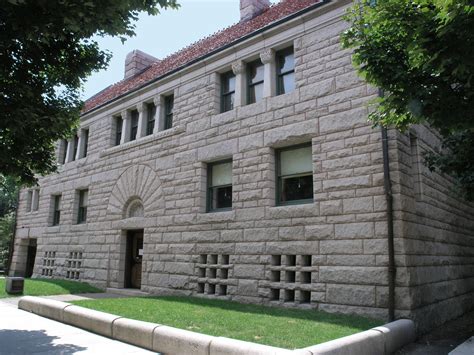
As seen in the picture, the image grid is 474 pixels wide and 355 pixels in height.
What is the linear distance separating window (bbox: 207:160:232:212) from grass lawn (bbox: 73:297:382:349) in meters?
2.97

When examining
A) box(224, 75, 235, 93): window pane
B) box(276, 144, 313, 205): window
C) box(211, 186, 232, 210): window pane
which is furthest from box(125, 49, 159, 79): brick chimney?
box(276, 144, 313, 205): window

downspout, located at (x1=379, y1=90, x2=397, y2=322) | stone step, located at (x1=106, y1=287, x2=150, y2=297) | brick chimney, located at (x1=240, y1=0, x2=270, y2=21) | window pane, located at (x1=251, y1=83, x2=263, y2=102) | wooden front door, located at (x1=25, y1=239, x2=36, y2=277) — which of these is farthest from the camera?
wooden front door, located at (x1=25, y1=239, x2=36, y2=277)

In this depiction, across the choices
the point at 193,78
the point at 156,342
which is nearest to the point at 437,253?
the point at 156,342

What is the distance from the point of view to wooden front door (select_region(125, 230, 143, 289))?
14188 millimetres

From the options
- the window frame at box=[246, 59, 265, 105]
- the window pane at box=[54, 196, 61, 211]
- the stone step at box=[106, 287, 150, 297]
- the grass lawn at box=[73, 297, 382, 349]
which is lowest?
the stone step at box=[106, 287, 150, 297]

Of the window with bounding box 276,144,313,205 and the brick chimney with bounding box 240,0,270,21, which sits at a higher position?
the brick chimney with bounding box 240,0,270,21

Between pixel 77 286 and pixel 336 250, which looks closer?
pixel 336 250

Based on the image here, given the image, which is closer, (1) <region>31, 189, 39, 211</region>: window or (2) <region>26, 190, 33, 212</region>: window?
(1) <region>31, 189, 39, 211</region>: window

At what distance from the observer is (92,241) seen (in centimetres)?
1561

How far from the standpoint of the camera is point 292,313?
8.39 meters

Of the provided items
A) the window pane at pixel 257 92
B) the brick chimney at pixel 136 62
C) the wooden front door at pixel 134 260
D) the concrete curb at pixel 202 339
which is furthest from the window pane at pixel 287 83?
the brick chimney at pixel 136 62

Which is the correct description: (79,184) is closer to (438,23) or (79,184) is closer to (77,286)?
(77,286)

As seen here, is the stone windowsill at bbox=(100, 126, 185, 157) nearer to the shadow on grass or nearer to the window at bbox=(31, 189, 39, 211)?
the shadow on grass

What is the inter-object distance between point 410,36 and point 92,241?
1353cm
